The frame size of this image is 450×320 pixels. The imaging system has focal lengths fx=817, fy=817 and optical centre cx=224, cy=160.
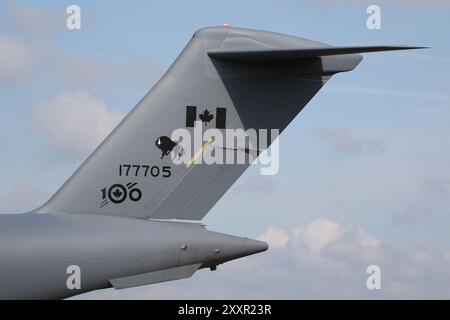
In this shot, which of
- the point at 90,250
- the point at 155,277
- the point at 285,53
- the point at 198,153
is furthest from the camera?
the point at 198,153

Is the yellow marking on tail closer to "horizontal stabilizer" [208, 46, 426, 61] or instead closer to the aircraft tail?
the aircraft tail

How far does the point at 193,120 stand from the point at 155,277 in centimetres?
219

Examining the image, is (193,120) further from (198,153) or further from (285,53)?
(285,53)

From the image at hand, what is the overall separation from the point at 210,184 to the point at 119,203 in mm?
1249

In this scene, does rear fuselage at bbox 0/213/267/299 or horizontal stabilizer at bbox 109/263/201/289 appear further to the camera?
horizontal stabilizer at bbox 109/263/201/289

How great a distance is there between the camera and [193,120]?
11117mm

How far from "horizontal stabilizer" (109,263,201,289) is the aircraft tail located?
74 centimetres

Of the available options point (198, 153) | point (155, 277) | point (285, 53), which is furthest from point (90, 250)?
point (285, 53)

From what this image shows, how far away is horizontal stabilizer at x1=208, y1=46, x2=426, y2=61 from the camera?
10.2 m

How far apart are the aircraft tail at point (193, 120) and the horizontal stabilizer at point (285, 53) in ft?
0.05

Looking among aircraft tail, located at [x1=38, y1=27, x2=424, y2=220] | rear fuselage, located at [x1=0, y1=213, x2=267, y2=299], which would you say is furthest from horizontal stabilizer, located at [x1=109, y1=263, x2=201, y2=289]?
aircraft tail, located at [x1=38, y1=27, x2=424, y2=220]
